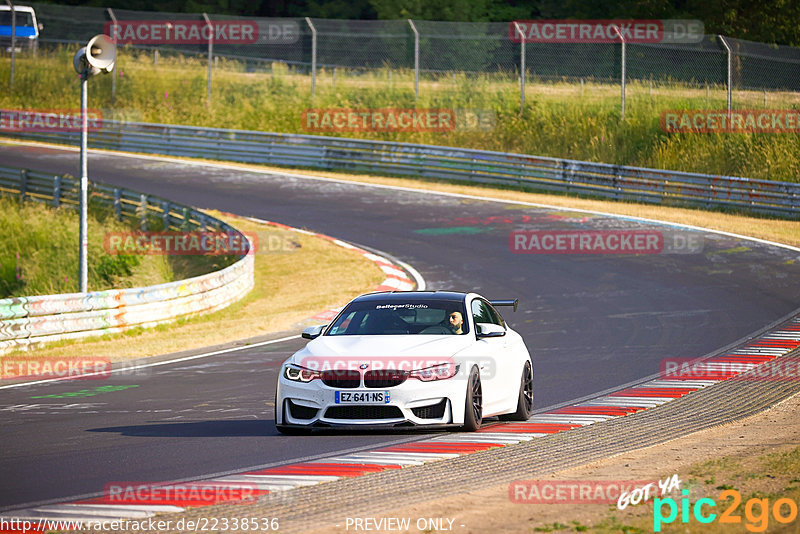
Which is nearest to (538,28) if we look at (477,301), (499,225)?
(499,225)

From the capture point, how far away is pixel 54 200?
1304 inches

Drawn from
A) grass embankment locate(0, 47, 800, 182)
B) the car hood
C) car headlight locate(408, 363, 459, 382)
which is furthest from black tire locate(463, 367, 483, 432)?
grass embankment locate(0, 47, 800, 182)

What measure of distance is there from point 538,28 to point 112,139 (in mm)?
22056

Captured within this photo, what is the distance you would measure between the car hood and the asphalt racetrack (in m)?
0.75

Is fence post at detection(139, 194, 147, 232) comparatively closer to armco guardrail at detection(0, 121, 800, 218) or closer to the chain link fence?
armco guardrail at detection(0, 121, 800, 218)

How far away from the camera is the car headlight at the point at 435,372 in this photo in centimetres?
987

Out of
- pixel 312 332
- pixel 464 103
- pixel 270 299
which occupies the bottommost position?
pixel 270 299

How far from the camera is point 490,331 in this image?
424 inches

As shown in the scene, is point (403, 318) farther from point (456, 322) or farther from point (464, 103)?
point (464, 103)

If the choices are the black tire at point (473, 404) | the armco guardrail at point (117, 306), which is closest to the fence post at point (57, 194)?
the armco guardrail at point (117, 306)

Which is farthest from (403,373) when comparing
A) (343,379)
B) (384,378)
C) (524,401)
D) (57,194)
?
(57,194)

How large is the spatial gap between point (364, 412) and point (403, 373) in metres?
0.47

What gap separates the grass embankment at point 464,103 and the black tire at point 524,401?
23.7 m

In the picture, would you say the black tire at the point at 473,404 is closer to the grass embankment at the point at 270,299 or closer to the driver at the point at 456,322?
the driver at the point at 456,322
